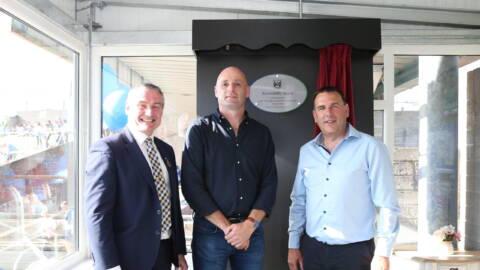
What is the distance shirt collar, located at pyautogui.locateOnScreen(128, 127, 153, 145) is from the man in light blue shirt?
0.92 metres

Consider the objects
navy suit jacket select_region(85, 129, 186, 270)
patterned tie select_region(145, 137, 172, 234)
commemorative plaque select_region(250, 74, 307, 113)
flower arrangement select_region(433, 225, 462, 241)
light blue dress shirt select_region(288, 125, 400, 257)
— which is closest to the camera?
navy suit jacket select_region(85, 129, 186, 270)

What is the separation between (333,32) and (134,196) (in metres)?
2.01

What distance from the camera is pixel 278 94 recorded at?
3139 mm

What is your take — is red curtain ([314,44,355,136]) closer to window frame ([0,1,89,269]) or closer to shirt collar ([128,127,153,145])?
shirt collar ([128,127,153,145])

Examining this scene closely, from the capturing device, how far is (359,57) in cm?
314

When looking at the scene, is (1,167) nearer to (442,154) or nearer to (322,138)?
(322,138)

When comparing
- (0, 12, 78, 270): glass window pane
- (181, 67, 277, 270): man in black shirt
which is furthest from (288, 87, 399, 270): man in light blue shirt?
(0, 12, 78, 270): glass window pane

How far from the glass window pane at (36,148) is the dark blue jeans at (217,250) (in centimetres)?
131

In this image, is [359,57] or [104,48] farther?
[104,48]

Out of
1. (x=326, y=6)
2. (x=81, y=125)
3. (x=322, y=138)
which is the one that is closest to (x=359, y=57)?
(x=326, y=6)

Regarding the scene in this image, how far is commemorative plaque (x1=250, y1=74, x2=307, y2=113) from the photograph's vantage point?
314cm

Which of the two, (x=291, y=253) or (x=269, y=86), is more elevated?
(x=269, y=86)

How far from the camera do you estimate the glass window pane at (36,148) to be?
8.25ft

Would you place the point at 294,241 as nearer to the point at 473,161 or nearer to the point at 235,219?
the point at 235,219
